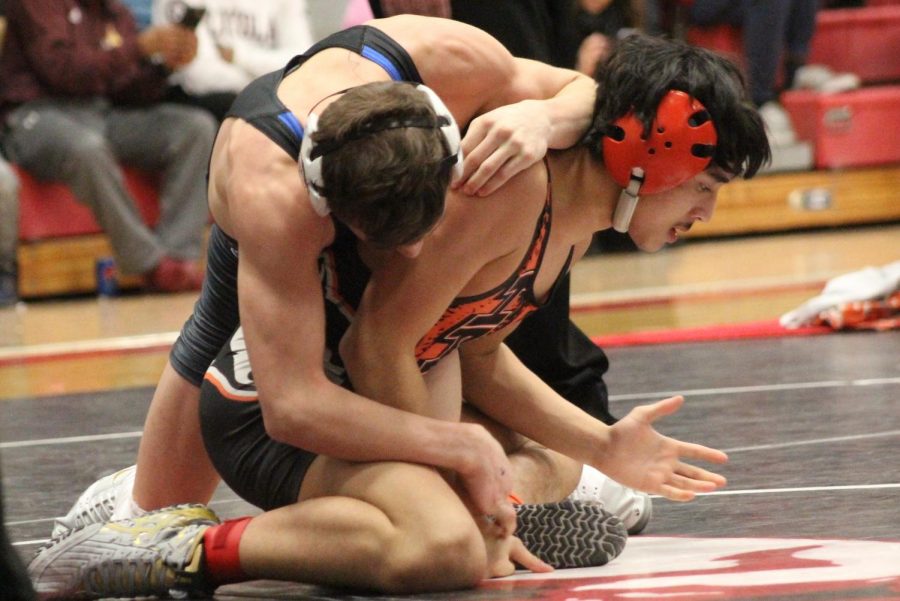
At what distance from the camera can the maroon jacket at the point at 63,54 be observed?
642 centimetres

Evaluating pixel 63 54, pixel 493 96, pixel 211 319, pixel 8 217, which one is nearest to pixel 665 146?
pixel 493 96

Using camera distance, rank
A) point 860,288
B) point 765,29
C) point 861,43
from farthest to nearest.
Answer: point 861,43 < point 765,29 < point 860,288

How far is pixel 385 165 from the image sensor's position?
6.69 ft

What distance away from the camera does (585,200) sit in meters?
2.41

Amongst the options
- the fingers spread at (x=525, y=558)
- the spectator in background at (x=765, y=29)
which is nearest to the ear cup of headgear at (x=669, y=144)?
the fingers spread at (x=525, y=558)

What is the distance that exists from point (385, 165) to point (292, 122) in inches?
8.9

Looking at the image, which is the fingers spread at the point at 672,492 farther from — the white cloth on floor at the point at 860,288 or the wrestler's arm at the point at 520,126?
the white cloth on floor at the point at 860,288

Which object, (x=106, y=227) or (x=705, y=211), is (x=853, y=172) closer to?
(x=106, y=227)

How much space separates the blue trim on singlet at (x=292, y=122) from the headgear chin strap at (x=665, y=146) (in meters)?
0.46

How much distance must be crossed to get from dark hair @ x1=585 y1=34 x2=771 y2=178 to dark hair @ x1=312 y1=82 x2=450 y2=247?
39 centimetres

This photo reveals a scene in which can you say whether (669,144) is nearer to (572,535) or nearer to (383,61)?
(383,61)

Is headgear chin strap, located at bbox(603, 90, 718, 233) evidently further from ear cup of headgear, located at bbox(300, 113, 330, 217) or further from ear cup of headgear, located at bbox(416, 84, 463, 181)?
ear cup of headgear, located at bbox(300, 113, 330, 217)

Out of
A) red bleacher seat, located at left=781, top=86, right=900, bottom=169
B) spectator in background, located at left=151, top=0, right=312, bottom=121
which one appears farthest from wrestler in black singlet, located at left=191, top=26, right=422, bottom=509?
red bleacher seat, located at left=781, top=86, right=900, bottom=169

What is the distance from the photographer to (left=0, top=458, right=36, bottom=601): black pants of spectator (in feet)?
6.23
